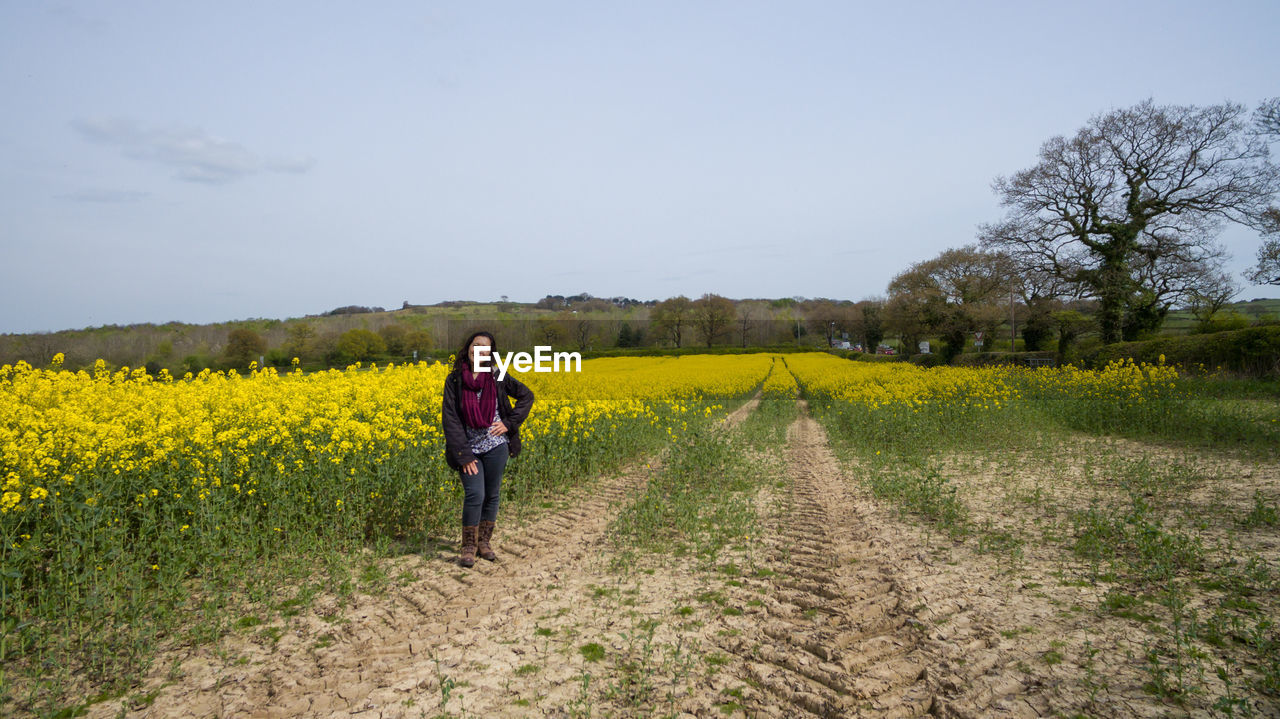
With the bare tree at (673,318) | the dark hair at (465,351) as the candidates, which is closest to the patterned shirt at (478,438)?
the dark hair at (465,351)

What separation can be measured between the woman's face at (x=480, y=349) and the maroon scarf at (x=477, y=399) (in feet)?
0.34

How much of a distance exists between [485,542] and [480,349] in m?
1.65

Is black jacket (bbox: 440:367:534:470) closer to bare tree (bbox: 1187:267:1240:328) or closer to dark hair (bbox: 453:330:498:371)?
dark hair (bbox: 453:330:498:371)

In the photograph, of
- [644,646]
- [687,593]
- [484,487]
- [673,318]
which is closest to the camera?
[644,646]

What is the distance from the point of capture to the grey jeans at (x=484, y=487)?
513 centimetres

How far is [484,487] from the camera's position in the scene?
5266mm

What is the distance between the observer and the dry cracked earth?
297cm

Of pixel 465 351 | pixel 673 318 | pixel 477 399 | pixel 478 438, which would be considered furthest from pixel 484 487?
pixel 673 318

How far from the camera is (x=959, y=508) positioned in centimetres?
627

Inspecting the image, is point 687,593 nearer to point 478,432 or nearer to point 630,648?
point 630,648

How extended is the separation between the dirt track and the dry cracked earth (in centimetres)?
1

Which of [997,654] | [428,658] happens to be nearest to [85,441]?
[428,658]

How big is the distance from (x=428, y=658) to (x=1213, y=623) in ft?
14.1

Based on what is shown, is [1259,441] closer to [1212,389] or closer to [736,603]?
[1212,389]
